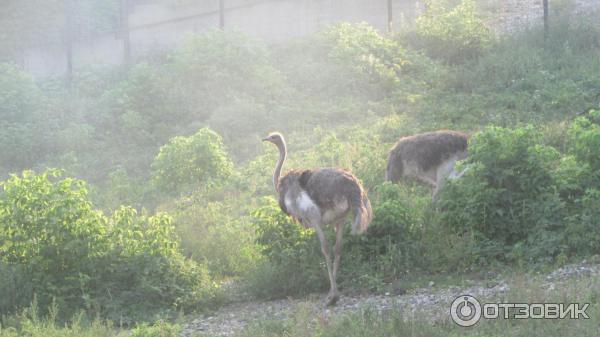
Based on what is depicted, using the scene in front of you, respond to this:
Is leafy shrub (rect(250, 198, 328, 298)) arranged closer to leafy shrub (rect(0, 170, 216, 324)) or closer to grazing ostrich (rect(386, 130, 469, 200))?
leafy shrub (rect(0, 170, 216, 324))

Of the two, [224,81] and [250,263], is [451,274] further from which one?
[224,81]

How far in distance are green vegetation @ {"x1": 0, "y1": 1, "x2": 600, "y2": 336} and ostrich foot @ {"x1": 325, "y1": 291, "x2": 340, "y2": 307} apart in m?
0.43

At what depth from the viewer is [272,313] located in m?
9.20

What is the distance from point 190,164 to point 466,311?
23.3 ft

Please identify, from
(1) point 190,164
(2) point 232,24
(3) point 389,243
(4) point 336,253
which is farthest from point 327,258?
(2) point 232,24

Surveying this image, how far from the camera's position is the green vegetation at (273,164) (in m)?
9.84

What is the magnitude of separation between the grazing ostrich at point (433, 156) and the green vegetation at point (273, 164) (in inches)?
12.1

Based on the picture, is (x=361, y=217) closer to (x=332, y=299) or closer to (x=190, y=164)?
(x=332, y=299)

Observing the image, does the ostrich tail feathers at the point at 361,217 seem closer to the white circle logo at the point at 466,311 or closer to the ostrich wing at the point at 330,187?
the ostrich wing at the point at 330,187

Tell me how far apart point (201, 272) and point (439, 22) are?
10.6 metres

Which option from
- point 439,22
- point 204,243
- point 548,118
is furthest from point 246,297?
point 439,22

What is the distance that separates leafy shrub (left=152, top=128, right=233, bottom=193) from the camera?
14086 mm

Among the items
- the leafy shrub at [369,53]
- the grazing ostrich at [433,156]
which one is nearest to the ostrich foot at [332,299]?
the grazing ostrich at [433,156]

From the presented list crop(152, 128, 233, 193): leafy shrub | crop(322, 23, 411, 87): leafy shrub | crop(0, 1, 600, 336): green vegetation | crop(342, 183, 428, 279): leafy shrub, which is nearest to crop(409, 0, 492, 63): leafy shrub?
crop(0, 1, 600, 336): green vegetation
